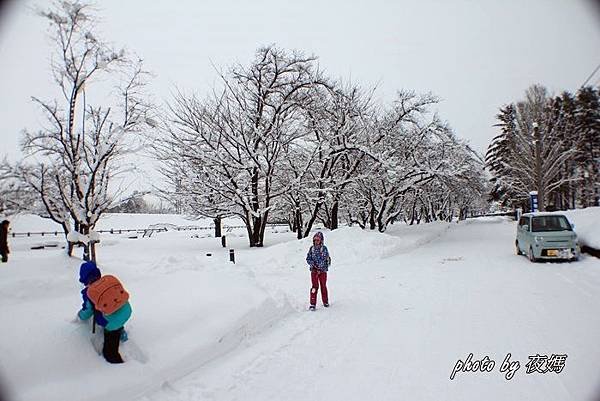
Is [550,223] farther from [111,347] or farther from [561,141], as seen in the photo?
[561,141]

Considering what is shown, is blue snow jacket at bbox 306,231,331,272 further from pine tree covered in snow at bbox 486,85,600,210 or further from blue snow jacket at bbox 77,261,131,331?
pine tree covered in snow at bbox 486,85,600,210

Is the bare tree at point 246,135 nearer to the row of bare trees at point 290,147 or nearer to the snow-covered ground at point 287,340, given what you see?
the row of bare trees at point 290,147

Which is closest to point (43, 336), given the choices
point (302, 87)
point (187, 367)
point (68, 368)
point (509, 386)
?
point (68, 368)

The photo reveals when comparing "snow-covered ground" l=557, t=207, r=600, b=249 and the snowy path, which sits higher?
"snow-covered ground" l=557, t=207, r=600, b=249

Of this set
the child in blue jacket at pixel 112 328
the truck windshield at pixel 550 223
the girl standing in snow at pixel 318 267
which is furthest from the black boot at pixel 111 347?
the truck windshield at pixel 550 223

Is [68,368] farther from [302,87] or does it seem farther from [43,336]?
[302,87]

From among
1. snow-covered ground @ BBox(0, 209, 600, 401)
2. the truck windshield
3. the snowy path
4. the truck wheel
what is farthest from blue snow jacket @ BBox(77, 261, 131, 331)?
the truck windshield

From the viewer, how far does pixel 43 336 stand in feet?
13.0

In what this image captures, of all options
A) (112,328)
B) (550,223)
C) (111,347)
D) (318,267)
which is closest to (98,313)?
(112,328)

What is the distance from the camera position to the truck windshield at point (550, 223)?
42.5 ft

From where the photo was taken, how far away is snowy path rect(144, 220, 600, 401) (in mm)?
3924

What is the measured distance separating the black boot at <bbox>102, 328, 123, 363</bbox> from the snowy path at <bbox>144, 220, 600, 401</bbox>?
643mm

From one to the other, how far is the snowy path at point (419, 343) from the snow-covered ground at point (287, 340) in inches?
0.9

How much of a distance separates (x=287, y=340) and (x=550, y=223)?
1248cm
